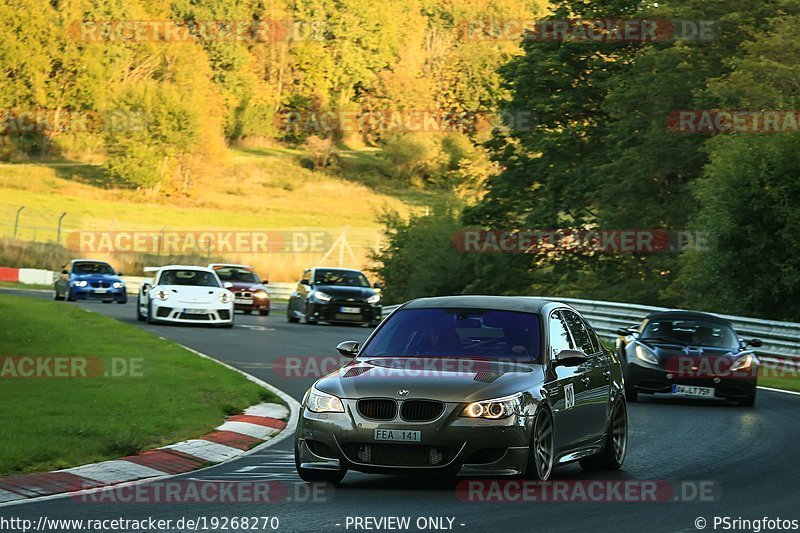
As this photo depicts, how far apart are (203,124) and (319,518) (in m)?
92.7

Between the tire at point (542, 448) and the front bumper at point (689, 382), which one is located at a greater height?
the tire at point (542, 448)

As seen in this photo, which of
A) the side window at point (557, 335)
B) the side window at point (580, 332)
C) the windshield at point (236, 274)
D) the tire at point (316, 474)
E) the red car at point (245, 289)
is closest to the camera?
the tire at point (316, 474)

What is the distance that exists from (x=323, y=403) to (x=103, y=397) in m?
6.51

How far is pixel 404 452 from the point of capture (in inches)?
382

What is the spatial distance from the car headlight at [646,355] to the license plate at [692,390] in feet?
1.50

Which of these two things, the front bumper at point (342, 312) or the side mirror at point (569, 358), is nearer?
the side mirror at point (569, 358)

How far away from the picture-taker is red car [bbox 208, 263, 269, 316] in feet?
141

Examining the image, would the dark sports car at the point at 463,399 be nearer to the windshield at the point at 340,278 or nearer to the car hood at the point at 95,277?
the windshield at the point at 340,278

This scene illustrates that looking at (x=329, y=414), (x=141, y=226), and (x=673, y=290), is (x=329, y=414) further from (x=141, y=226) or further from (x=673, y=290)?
(x=141, y=226)

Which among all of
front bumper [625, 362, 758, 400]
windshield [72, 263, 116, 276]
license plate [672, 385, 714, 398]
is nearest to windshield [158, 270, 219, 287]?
windshield [72, 263, 116, 276]

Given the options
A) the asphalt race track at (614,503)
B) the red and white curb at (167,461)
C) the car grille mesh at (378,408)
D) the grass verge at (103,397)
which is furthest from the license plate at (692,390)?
the car grille mesh at (378,408)

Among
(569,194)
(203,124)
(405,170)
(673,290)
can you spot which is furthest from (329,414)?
(405,170)

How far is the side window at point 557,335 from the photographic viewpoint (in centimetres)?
1098

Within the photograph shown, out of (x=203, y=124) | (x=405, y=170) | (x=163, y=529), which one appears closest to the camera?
(x=163, y=529)
